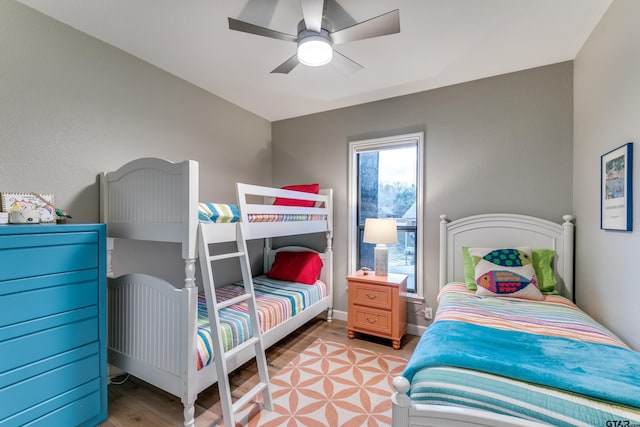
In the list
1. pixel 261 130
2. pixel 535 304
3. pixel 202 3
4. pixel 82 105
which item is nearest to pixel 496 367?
pixel 535 304

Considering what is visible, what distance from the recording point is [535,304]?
6.72 ft

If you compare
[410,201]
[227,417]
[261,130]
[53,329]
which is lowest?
[227,417]

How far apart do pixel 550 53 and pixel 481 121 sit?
0.68 meters

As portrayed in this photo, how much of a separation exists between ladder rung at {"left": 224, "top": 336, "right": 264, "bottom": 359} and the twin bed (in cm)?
107

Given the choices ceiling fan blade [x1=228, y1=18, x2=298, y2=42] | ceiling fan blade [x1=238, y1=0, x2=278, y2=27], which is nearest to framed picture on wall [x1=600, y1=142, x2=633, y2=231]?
ceiling fan blade [x1=228, y1=18, x2=298, y2=42]

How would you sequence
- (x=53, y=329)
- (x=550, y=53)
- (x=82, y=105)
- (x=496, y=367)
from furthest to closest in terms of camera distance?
1. (x=550, y=53)
2. (x=82, y=105)
3. (x=53, y=329)
4. (x=496, y=367)

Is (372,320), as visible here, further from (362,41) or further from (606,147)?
(362,41)

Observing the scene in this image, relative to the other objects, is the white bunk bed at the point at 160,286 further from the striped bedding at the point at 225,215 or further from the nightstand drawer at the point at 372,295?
the nightstand drawer at the point at 372,295

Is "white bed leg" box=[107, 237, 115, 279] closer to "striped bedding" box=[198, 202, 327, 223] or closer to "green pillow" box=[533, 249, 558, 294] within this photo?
Result: "striped bedding" box=[198, 202, 327, 223]

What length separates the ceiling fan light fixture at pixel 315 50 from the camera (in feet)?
5.59

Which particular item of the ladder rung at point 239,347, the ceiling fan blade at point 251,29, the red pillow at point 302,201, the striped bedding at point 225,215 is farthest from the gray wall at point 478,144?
the ceiling fan blade at point 251,29

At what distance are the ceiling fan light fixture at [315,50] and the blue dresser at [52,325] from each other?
1.72 m

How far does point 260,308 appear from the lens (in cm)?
229

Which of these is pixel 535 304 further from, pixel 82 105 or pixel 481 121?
pixel 82 105
